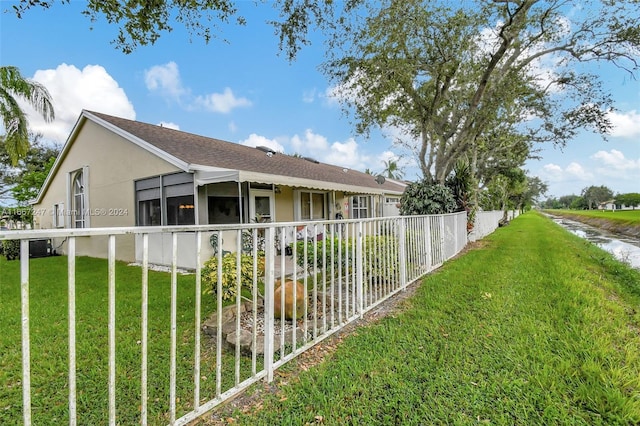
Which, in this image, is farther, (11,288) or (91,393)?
(11,288)

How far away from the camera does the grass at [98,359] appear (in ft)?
8.75

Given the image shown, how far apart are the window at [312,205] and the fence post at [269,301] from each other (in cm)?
1030

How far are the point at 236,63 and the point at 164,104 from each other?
676 centimetres

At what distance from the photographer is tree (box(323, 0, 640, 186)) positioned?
9.62 metres

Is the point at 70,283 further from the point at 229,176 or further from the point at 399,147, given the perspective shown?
the point at 399,147

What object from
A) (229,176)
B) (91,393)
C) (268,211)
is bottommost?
(91,393)

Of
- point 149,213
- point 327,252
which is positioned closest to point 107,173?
point 149,213

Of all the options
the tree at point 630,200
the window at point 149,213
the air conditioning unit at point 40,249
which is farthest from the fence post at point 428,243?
the tree at point 630,200

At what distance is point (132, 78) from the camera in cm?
1355

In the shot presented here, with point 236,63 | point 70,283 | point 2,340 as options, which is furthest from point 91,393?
point 236,63

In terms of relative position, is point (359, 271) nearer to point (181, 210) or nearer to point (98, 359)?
point (98, 359)

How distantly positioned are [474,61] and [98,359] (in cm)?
1458

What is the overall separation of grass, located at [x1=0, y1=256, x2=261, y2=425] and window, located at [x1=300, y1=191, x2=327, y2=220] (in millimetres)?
7608

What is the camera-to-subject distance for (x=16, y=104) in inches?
469
